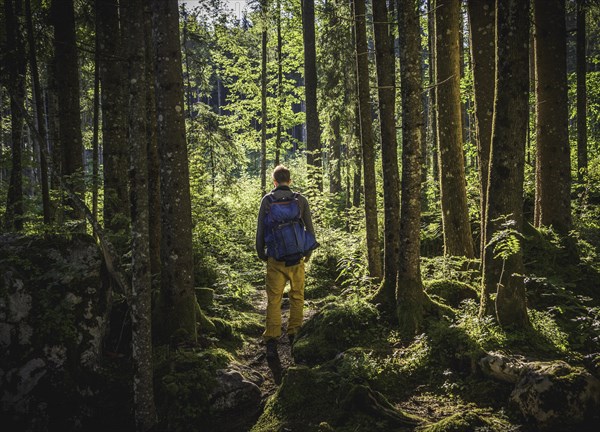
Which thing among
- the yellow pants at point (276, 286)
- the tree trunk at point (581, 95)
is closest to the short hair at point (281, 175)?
the yellow pants at point (276, 286)

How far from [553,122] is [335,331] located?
6.06 m

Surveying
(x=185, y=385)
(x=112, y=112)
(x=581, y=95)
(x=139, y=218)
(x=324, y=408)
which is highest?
(x=581, y=95)

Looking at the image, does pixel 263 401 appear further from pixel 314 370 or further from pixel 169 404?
pixel 169 404

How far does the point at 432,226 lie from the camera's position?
10.0 metres

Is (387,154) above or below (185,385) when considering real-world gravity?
above

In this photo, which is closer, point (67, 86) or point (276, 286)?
point (276, 286)

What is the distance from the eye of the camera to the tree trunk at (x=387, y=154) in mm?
6711

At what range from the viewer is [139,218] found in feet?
13.2

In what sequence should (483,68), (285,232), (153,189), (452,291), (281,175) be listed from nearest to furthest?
(285,232), (281,175), (153,189), (452,291), (483,68)

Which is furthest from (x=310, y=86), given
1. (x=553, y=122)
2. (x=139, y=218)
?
(x=139, y=218)

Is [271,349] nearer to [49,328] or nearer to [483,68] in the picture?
[49,328]

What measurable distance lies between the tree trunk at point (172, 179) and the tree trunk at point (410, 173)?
313 cm

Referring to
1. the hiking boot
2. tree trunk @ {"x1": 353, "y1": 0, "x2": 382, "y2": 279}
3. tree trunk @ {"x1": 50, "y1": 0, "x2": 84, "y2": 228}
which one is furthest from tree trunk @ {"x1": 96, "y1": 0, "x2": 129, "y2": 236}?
tree trunk @ {"x1": 353, "y1": 0, "x2": 382, "y2": 279}

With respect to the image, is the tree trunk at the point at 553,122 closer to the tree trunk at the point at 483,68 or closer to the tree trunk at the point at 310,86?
the tree trunk at the point at 483,68
